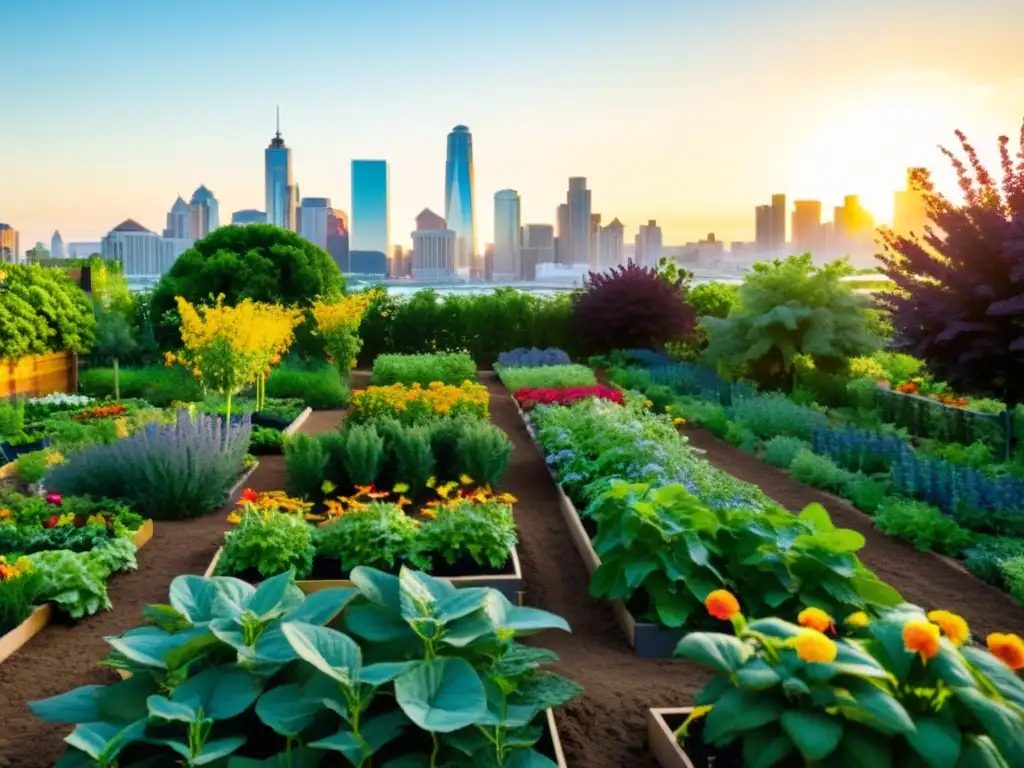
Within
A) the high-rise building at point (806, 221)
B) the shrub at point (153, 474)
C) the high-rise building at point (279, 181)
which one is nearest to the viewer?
the shrub at point (153, 474)

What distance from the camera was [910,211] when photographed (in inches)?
565

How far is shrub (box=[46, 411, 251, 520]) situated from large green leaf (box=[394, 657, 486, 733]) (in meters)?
5.31

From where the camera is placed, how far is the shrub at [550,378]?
47.9ft

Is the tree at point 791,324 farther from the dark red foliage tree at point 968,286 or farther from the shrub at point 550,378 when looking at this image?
the dark red foliage tree at point 968,286

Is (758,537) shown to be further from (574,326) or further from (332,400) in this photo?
(574,326)

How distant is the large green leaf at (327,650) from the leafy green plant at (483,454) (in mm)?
5455

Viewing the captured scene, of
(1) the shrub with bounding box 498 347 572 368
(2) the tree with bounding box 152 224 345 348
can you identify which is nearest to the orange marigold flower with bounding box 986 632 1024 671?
(1) the shrub with bounding box 498 347 572 368

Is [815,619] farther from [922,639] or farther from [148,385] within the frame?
[148,385]

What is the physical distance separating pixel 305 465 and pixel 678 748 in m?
5.30

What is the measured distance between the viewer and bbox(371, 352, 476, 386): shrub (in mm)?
15492

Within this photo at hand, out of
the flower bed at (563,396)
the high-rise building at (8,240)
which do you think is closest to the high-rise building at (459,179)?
the high-rise building at (8,240)

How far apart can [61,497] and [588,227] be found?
126 ft

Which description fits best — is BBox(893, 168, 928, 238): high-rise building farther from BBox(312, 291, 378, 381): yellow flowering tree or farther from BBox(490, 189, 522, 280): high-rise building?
BBox(490, 189, 522, 280): high-rise building

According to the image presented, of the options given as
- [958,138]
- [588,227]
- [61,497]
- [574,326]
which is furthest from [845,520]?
[588,227]
